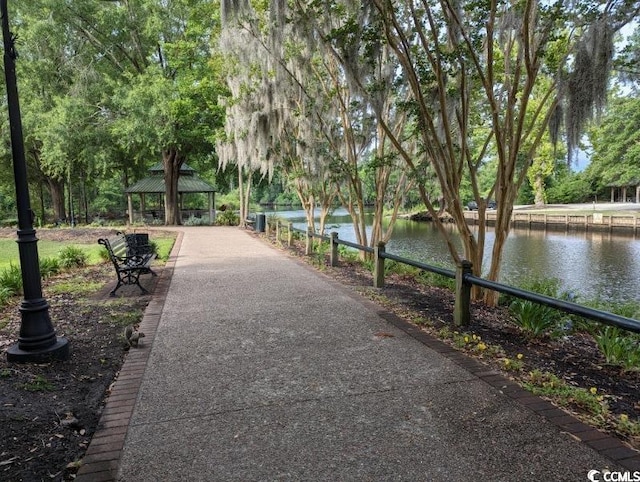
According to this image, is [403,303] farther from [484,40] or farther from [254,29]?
[254,29]

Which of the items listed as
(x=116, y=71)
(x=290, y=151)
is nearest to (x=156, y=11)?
(x=116, y=71)

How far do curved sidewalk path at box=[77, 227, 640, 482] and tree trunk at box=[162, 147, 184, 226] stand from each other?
22899 millimetres

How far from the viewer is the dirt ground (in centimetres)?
300

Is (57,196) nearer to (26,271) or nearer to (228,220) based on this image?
(228,220)

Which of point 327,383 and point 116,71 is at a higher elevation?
point 116,71

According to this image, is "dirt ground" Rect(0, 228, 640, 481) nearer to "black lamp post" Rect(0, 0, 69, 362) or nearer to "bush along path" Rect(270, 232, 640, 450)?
"bush along path" Rect(270, 232, 640, 450)

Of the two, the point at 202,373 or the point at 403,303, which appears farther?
the point at 403,303

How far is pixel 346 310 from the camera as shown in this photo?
21.6 feet

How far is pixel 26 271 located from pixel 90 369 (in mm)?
1180

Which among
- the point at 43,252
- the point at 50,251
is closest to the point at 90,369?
the point at 43,252

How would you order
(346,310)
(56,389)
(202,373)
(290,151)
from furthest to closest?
(290,151) < (346,310) < (202,373) < (56,389)

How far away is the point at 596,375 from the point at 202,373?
369 centimetres

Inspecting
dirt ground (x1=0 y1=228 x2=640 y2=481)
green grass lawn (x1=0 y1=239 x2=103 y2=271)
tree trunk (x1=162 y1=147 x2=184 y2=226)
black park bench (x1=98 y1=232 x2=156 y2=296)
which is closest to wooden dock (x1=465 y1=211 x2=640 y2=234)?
Result: tree trunk (x1=162 y1=147 x2=184 y2=226)

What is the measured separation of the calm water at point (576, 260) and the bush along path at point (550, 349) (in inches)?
178
